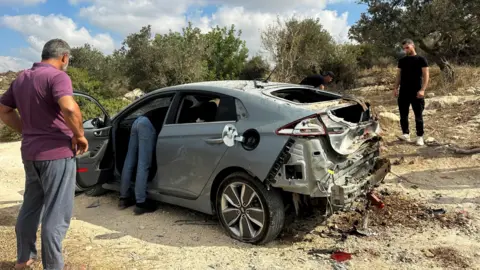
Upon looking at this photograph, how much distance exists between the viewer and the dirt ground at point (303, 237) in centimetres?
363

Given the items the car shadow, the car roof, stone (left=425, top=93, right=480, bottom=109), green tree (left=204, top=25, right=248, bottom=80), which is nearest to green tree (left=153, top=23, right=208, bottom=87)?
green tree (left=204, top=25, right=248, bottom=80)

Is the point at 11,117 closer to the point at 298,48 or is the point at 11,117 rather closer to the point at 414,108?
the point at 414,108

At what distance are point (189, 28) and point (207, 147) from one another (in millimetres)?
19442

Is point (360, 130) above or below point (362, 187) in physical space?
above

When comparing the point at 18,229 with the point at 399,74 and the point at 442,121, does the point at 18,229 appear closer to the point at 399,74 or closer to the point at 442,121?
the point at 399,74

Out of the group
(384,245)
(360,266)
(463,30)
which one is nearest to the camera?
(360,266)

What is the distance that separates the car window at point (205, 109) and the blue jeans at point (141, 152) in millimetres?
434

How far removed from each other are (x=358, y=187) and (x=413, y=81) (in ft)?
13.7

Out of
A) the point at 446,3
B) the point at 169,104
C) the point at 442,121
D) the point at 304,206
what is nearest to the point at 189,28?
the point at 446,3

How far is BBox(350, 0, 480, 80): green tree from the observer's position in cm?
1425

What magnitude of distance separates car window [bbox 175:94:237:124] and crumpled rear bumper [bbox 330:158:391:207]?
126cm

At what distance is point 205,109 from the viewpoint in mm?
4570

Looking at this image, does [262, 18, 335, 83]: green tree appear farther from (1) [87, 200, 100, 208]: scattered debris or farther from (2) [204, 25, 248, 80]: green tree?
(1) [87, 200, 100, 208]: scattered debris

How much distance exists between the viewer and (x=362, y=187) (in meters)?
4.04
